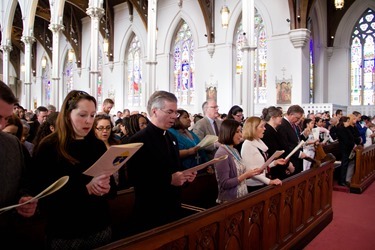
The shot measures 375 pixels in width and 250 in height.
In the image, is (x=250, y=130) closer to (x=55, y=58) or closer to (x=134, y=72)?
(x=55, y=58)

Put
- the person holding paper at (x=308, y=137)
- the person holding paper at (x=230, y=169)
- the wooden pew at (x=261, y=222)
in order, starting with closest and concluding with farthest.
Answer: the wooden pew at (x=261, y=222) < the person holding paper at (x=230, y=169) < the person holding paper at (x=308, y=137)

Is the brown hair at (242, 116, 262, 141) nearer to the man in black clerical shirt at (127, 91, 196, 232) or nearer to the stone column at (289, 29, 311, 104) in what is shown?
the man in black clerical shirt at (127, 91, 196, 232)

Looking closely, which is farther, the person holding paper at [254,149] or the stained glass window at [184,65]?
the stained glass window at [184,65]

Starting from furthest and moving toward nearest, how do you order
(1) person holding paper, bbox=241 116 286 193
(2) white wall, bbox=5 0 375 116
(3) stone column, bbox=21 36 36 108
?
(3) stone column, bbox=21 36 36 108 → (2) white wall, bbox=5 0 375 116 → (1) person holding paper, bbox=241 116 286 193

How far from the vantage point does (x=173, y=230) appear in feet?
6.06

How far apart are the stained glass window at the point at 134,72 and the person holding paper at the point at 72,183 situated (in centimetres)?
1778

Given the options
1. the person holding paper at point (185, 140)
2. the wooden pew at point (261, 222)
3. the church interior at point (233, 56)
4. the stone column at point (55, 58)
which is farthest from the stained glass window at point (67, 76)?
the wooden pew at point (261, 222)

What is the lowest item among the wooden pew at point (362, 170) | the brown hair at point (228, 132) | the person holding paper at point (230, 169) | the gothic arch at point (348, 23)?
the wooden pew at point (362, 170)

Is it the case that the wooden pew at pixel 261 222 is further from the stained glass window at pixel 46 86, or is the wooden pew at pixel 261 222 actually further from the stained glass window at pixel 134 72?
the stained glass window at pixel 46 86

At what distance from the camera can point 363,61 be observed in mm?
14938

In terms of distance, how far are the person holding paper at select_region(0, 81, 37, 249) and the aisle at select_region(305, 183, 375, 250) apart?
3248 millimetres

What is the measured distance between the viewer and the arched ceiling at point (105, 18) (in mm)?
12984

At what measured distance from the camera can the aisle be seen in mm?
3873

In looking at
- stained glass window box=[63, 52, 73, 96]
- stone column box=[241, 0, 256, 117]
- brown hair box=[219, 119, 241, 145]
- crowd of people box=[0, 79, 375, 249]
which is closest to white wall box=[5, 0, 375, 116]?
stone column box=[241, 0, 256, 117]
